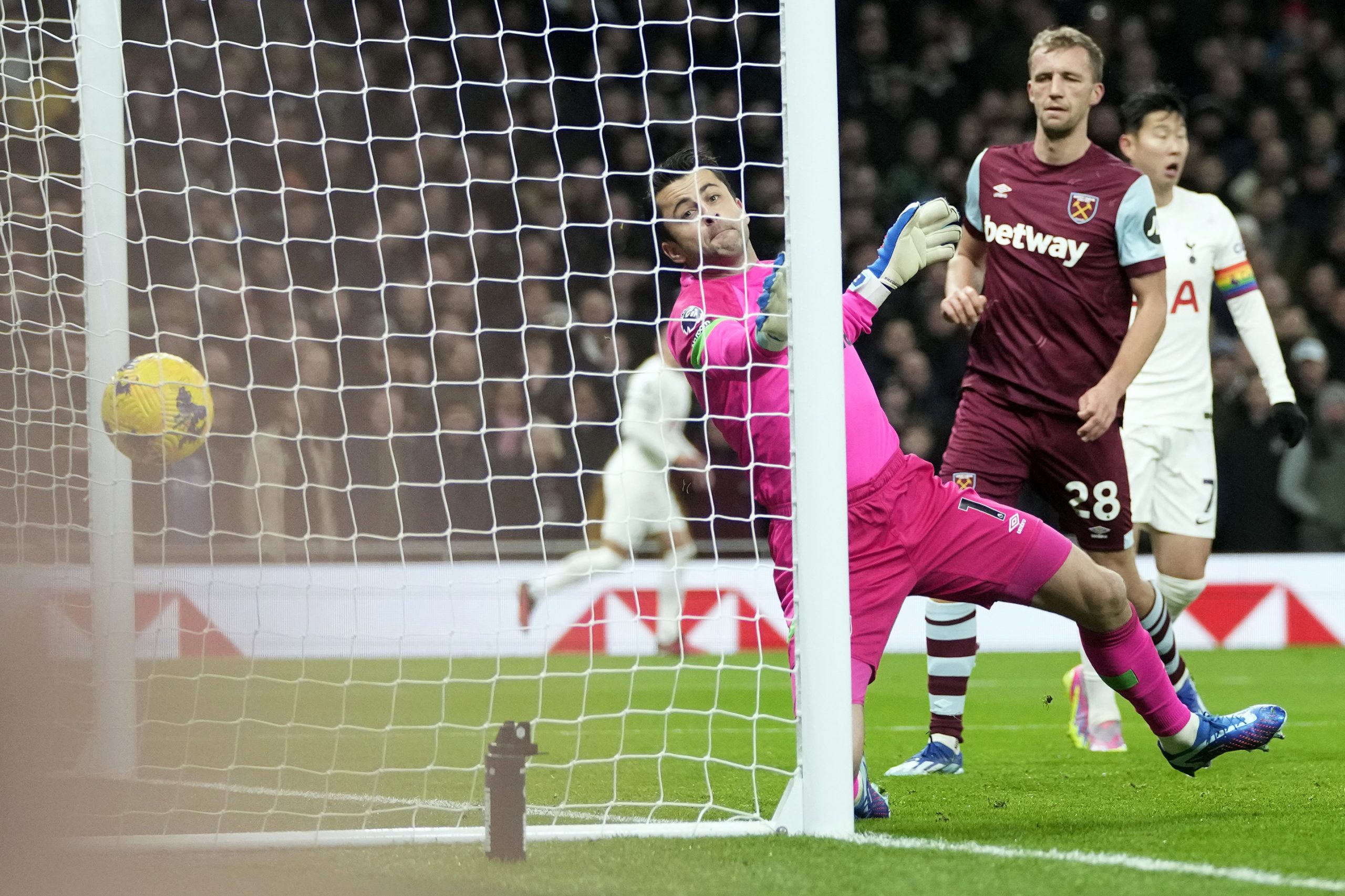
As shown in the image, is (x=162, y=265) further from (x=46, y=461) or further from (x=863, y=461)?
(x=863, y=461)

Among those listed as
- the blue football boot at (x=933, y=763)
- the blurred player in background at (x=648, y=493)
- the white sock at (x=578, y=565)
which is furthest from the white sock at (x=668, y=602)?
the blue football boot at (x=933, y=763)

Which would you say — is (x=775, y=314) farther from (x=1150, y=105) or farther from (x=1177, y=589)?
(x=1177, y=589)

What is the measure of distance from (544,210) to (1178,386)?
17.6 feet

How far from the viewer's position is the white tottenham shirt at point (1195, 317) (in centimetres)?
584

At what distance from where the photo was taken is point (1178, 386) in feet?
19.7

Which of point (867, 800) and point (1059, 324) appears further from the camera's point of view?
point (1059, 324)

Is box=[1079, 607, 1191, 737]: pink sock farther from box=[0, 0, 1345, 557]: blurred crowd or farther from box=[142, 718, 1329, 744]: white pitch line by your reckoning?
box=[0, 0, 1345, 557]: blurred crowd

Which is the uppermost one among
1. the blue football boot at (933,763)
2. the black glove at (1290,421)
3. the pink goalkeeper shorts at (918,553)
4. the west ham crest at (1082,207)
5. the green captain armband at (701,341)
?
the west ham crest at (1082,207)

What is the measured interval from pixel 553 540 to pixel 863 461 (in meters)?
6.76

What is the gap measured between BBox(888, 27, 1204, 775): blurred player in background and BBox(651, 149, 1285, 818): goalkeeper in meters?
0.91

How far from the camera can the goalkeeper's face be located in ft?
13.1

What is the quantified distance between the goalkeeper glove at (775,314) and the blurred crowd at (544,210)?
11.7 ft

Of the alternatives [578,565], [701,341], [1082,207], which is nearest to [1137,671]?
[701,341]

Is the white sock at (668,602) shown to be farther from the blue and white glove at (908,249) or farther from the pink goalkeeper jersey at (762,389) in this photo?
the blue and white glove at (908,249)
